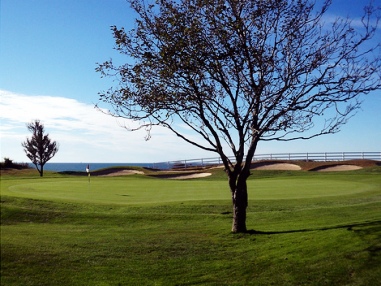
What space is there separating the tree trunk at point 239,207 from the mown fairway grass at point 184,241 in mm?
430

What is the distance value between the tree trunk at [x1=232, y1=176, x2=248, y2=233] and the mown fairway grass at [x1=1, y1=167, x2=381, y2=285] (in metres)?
0.43

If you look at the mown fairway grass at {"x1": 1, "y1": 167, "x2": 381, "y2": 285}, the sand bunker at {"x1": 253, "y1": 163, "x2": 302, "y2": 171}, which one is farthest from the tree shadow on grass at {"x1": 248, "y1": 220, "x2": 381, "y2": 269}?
the sand bunker at {"x1": 253, "y1": 163, "x2": 302, "y2": 171}

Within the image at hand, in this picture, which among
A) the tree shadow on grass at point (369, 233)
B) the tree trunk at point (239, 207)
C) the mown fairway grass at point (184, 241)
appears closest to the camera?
the mown fairway grass at point (184, 241)

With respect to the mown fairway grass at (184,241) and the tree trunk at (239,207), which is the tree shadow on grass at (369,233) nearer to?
the mown fairway grass at (184,241)

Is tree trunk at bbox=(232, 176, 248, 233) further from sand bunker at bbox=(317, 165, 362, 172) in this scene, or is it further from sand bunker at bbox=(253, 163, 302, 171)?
sand bunker at bbox=(253, 163, 302, 171)

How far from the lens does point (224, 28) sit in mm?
15344

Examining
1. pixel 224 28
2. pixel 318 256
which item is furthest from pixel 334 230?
pixel 224 28

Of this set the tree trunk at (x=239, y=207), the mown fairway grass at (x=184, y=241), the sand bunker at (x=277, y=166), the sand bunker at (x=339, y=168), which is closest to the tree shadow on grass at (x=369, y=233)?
the mown fairway grass at (x=184, y=241)

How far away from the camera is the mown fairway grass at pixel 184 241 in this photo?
35.5ft

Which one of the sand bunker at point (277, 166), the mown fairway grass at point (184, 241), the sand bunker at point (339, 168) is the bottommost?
the mown fairway grass at point (184, 241)

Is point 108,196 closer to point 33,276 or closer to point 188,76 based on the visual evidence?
point 188,76

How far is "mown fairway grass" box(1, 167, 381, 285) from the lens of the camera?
1083 centimetres

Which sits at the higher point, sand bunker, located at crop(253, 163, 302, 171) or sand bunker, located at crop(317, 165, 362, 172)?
sand bunker, located at crop(253, 163, 302, 171)

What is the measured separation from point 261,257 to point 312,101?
18.9ft
